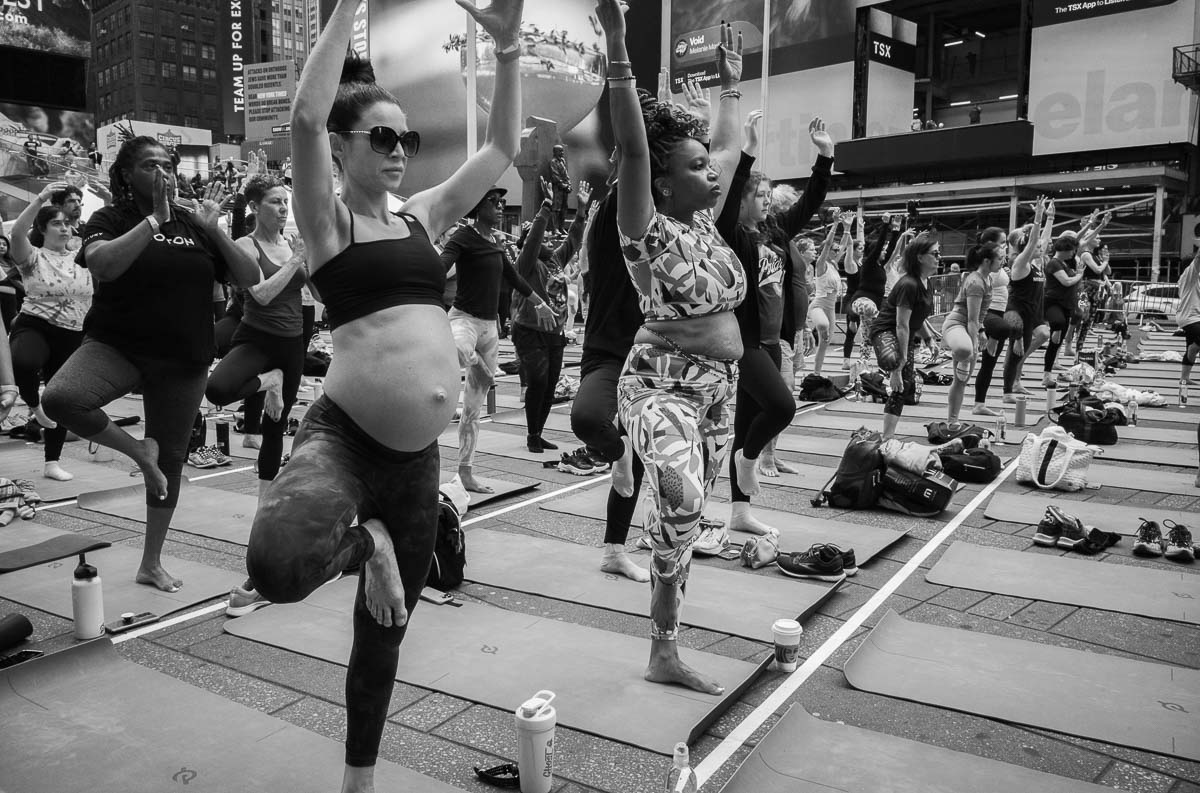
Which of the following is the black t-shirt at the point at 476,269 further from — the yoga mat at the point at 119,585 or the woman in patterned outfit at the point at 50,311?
the woman in patterned outfit at the point at 50,311

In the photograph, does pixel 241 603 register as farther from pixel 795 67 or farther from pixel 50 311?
pixel 795 67

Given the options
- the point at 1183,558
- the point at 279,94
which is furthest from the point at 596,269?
the point at 279,94

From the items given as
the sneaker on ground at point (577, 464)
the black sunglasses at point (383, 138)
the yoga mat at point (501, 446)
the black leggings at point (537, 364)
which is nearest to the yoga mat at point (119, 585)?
the black sunglasses at point (383, 138)

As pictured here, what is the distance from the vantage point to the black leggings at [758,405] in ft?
16.6

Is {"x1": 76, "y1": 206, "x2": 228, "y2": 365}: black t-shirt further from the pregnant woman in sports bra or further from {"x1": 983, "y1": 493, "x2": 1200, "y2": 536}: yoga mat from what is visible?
{"x1": 983, "y1": 493, "x2": 1200, "y2": 536}: yoga mat

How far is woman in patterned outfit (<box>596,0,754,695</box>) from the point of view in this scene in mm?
3111

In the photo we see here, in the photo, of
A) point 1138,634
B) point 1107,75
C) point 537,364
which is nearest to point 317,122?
point 1138,634

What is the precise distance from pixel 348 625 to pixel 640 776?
1.80 metres

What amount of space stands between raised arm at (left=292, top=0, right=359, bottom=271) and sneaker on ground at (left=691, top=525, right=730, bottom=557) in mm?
3504

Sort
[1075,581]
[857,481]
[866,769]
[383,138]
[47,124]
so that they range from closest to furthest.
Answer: [383,138], [866,769], [1075,581], [857,481], [47,124]

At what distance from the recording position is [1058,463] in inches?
273

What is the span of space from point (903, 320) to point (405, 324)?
6.26 metres

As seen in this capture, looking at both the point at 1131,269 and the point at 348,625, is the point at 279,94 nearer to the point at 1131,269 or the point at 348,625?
the point at 1131,269

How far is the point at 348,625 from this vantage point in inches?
160
